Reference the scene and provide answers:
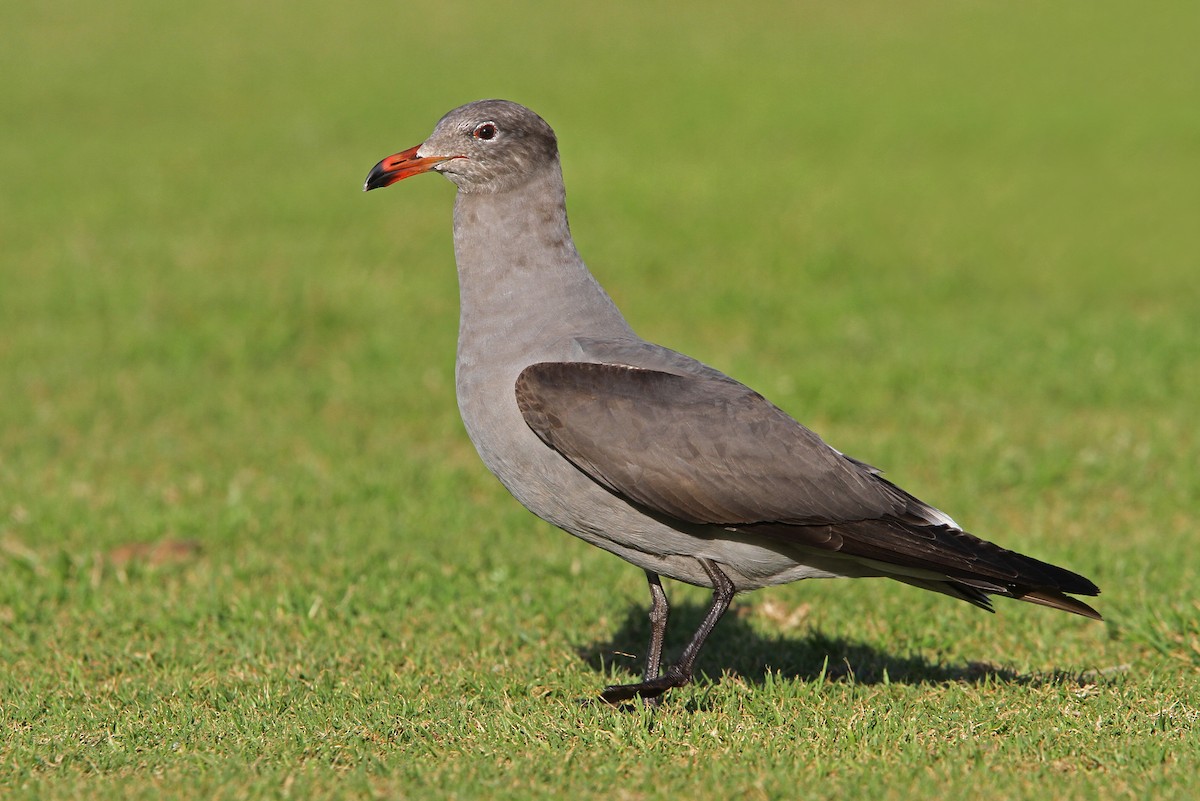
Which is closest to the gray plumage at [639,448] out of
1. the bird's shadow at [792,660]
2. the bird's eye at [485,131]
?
the bird's eye at [485,131]

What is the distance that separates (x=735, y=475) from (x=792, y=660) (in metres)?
1.55

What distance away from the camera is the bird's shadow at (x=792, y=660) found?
6.25m

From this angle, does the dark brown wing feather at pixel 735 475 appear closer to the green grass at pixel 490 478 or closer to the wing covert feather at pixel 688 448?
the wing covert feather at pixel 688 448

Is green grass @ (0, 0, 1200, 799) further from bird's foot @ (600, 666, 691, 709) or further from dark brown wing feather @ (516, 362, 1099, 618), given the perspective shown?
A: dark brown wing feather @ (516, 362, 1099, 618)

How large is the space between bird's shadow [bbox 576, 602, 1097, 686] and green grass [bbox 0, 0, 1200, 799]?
0.11ft

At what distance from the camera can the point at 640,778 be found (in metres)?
4.77

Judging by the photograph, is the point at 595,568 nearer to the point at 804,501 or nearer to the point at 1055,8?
the point at 804,501

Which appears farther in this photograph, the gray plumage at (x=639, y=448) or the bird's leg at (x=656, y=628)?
the bird's leg at (x=656, y=628)

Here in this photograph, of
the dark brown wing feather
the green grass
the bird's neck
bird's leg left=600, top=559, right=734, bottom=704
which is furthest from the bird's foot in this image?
the bird's neck

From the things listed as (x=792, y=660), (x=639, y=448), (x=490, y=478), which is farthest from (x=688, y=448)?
(x=490, y=478)

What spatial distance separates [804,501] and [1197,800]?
1752 mm

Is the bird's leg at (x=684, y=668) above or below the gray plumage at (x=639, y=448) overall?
below

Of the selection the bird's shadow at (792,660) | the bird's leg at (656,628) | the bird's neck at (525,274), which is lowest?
the bird's shadow at (792,660)

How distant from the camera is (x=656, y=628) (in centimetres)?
609
